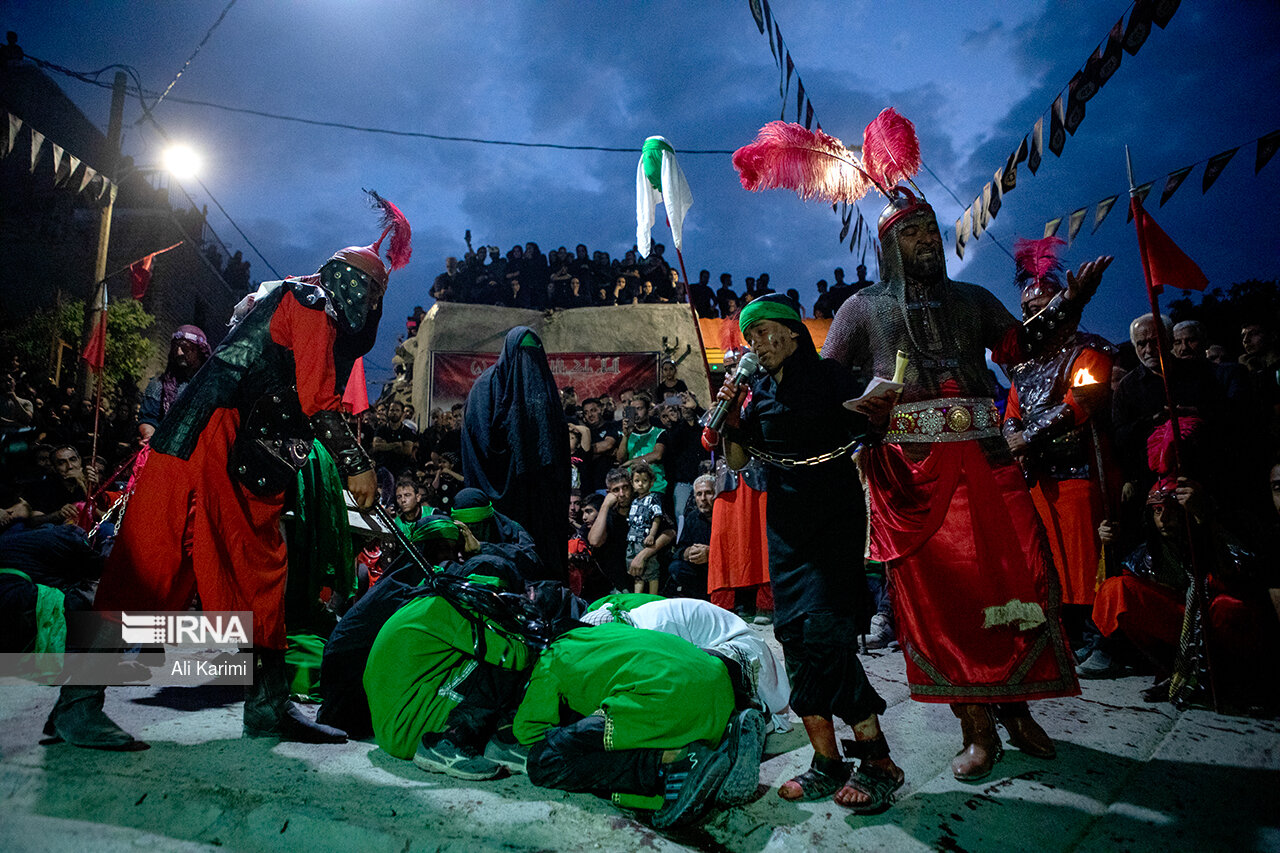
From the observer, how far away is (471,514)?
4.06m

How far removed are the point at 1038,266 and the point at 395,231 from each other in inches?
145

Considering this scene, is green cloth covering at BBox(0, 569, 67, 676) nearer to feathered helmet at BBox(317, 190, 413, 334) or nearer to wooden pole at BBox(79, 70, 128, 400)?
feathered helmet at BBox(317, 190, 413, 334)

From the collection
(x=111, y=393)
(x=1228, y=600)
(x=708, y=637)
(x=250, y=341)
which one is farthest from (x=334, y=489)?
(x=111, y=393)

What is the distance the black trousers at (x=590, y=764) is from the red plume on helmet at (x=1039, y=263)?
3286 mm

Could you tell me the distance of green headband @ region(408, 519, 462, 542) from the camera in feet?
11.8

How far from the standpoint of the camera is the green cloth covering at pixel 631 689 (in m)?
2.52

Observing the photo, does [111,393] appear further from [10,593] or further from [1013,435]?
[1013,435]

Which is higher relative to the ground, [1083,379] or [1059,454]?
[1083,379]

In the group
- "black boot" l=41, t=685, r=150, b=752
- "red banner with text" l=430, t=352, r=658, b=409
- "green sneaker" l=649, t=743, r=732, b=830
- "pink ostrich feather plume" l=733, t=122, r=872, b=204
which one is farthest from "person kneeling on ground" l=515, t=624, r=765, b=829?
"red banner with text" l=430, t=352, r=658, b=409

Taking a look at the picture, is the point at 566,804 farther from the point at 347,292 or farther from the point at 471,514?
the point at 347,292

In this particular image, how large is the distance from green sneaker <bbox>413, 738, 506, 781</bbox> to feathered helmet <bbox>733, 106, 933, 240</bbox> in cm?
283

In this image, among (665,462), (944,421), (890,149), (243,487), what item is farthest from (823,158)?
(665,462)

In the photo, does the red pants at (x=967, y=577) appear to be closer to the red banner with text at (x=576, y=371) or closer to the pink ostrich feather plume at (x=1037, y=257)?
the pink ostrich feather plume at (x=1037, y=257)

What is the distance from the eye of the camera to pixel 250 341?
300 centimetres
